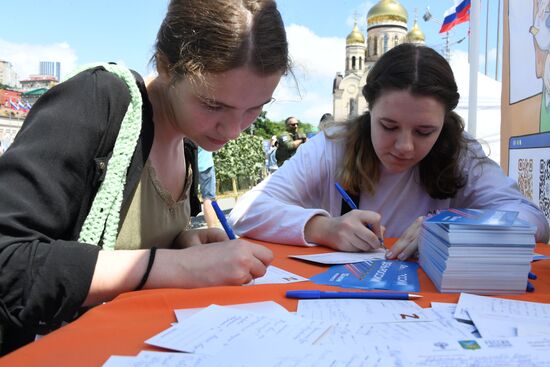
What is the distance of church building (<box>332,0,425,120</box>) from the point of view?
38969 mm

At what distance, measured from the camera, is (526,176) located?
2.81 m

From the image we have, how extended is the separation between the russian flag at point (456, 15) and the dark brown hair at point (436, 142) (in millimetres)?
6220

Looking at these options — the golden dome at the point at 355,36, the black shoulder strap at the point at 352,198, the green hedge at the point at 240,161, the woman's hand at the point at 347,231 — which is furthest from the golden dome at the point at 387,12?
the woman's hand at the point at 347,231

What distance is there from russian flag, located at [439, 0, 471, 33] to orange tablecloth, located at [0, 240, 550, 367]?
728 centimetres

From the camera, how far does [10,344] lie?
0.91m

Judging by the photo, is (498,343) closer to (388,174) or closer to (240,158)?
(388,174)

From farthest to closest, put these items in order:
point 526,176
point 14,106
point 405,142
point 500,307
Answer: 1. point 14,106
2. point 526,176
3. point 405,142
4. point 500,307

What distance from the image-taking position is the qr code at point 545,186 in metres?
2.51

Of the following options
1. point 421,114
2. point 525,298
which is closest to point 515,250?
point 525,298

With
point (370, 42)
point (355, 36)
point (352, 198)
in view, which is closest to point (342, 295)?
point (352, 198)

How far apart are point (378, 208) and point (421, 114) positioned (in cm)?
42

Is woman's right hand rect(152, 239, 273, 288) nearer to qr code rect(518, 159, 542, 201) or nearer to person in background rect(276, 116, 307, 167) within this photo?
qr code rect(518, 159, 542, 201)

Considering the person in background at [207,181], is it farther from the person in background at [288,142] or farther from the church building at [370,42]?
the church building at [370,42]

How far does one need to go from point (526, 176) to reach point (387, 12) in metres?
39.7
